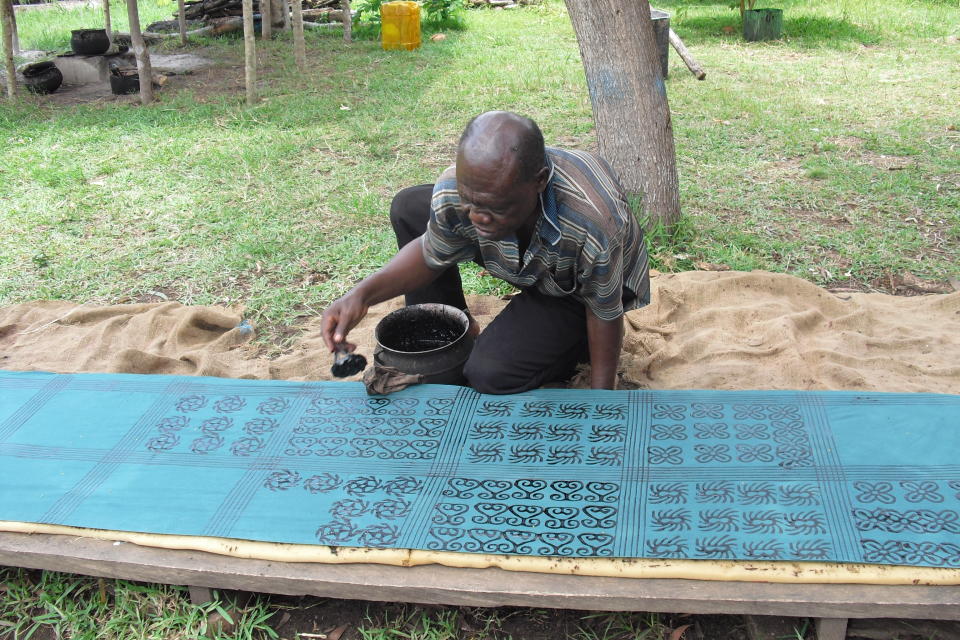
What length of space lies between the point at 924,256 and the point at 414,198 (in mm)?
2448

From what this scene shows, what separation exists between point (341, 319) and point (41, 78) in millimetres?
6732

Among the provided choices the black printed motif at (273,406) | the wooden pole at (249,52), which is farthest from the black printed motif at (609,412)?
the wooden pole at (249,52)

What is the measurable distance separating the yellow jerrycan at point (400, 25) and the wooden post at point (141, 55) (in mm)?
2763

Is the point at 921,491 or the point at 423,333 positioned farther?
the point at 423,333

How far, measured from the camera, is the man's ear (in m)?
1.88

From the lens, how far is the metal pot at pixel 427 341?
8.02 ft

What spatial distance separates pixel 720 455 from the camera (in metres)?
2.10

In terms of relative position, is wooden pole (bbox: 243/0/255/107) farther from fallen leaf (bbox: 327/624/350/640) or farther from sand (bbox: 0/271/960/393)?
fallen leaf (bbox: 327/624/350/640)

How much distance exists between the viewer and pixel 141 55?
6.47m

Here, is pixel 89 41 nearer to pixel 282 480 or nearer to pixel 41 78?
pixel 41 78

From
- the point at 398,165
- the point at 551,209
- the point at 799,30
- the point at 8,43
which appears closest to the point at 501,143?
the point at 551,209

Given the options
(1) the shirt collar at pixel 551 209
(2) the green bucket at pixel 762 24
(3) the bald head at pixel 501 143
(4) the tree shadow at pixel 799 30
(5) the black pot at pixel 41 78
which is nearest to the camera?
(3) the bald head at pixel 501 143

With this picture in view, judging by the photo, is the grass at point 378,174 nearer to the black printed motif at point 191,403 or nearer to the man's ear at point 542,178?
the black printed motif at point 191,403

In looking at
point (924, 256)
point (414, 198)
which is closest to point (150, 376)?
point (414, 198)
